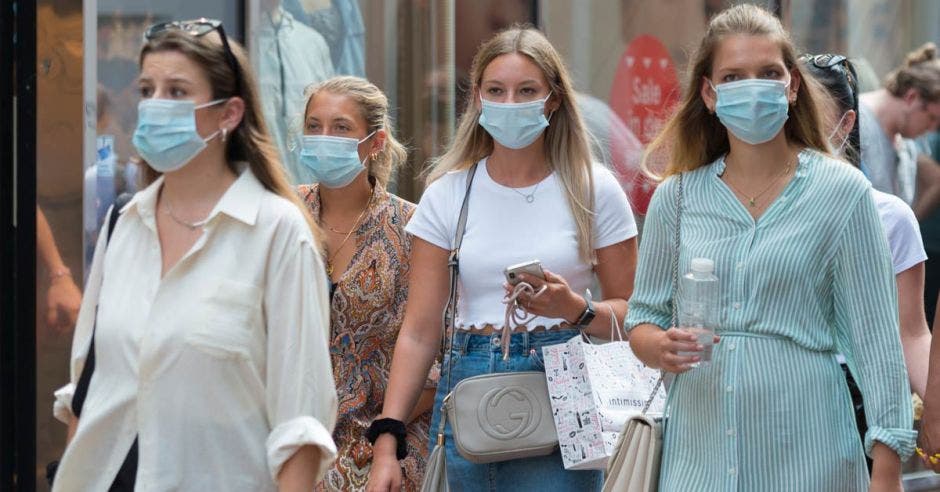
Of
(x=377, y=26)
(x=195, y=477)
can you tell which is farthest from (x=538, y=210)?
(x=377, y=26)

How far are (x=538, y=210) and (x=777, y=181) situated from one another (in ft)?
3.16

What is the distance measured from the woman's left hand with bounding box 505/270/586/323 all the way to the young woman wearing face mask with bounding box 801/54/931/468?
859mm

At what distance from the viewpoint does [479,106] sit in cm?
501

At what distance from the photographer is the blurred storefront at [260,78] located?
6438 millimetres

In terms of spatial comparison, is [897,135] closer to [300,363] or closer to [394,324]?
[394,324]

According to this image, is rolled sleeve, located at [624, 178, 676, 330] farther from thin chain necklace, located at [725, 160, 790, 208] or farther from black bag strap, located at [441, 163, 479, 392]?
black bag strap, located at [441, 163, 479, 392]

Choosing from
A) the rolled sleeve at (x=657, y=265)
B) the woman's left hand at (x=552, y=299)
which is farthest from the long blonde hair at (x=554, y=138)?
the rolled sleeve at (x=657, y=265)

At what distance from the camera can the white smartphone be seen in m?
4.42

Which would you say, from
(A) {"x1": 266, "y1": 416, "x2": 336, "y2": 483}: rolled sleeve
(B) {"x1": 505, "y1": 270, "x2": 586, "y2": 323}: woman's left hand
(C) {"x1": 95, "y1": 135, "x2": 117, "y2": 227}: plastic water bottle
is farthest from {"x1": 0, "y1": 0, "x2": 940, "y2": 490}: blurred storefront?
(A) {"x1": 266, "y1": 416, "x2": 336, "y2": 483}: rolled sleeve

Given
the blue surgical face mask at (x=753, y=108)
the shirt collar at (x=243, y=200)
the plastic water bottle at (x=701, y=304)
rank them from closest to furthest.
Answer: the shirt collar at (x=243, y=200) < the plastic water bottle at (x=701, y=304) < the blue surgical face mask at (x=753, y=108)

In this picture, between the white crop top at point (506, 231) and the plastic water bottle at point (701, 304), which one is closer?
the plastic water bottle at point (701, 304)

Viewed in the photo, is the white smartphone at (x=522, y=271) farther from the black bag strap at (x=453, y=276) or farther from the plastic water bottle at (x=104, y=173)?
the plastic water bottle at (x=104, y=173)

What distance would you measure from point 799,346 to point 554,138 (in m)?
1.37

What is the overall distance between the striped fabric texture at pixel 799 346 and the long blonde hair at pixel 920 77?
5.69 metres
